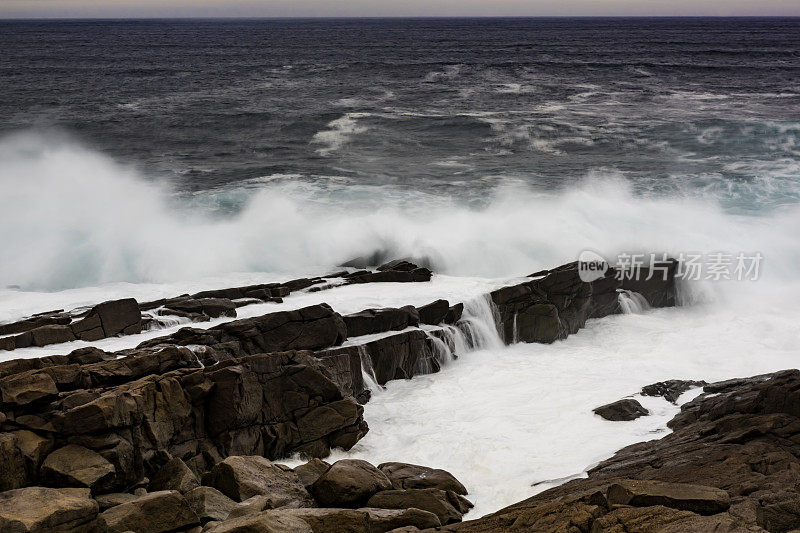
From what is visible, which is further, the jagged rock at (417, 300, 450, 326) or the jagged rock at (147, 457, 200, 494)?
the jagged rock at (417, 300, 450, 326)

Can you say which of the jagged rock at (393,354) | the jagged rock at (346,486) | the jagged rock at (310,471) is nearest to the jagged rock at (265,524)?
the jagged rock at (346,486)

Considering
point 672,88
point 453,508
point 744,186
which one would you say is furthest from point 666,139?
point 453,508

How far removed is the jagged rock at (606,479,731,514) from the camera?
7805mm

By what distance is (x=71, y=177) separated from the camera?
31594mm

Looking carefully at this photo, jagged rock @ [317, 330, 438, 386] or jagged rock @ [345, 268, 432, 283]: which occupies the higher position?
jagged rock @ [345, 268, 432, 283]

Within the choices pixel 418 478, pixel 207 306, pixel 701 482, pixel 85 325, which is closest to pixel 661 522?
pixel 701 482

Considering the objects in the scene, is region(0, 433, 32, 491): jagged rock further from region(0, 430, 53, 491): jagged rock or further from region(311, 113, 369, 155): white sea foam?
region(311, 113, 369, 155): white sea foam

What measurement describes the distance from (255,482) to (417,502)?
2.12 meters

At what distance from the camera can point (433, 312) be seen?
17.3 m

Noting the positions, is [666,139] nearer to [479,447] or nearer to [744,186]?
[744,186]

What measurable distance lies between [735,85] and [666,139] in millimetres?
23988

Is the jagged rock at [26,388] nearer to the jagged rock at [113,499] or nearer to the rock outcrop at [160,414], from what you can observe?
the rock outcrop at [160,414]

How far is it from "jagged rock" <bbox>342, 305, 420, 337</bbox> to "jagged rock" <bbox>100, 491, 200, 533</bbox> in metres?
7.32

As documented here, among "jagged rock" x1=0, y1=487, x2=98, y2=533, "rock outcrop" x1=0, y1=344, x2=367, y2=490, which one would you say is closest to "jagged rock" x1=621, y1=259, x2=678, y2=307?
"rock outcrop" x1=0, y1=344, x2=367, y2=490
